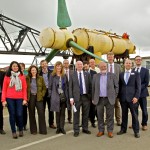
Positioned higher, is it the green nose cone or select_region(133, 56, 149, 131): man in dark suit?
the green nose cone

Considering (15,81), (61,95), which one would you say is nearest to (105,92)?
(61,95)

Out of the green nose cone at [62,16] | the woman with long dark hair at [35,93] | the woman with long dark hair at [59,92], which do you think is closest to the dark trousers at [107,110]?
the woman with long dark hair at [59,92]

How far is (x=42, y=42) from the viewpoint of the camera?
1255cm

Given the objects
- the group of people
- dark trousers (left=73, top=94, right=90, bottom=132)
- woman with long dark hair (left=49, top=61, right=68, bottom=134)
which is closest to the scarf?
the group of people

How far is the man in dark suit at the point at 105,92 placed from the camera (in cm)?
691

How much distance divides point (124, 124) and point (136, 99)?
0.72 metres

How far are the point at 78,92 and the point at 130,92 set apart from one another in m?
1.17

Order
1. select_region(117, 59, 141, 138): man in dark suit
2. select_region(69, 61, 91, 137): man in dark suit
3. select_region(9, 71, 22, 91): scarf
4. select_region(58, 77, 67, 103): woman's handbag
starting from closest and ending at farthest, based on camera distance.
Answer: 1. select_region(117, 59, 141, 138): man in dark suit
2. select_region(9, 71, 22, 91): scarf
3. select_region(69, 61, 91, 137): man in dark suit
4. select_region(58, 77, 67, 103): woman's handbag

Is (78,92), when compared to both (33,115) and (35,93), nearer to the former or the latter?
(35,93)

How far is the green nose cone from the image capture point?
44.4 feet

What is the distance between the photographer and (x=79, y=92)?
716cm

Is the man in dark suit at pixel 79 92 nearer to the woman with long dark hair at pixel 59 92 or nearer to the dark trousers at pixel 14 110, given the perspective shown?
the woman with long dark hair at pixel 59 92

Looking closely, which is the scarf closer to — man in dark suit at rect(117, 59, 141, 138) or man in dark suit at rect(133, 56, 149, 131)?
man in dark suit at rect(117, 59, 141, 138)

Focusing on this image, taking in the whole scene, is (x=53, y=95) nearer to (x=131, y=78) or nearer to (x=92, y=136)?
(x=92, y=136)
